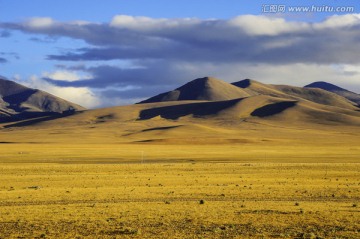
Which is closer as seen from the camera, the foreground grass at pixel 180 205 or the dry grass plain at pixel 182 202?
the foreground grass at pixel 180 205

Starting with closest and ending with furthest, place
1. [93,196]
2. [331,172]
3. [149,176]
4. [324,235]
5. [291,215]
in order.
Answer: [324,235] < [291,215] < [93,196] < [149,176] < [331,172]

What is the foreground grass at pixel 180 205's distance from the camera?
715 inches

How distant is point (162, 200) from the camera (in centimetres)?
2642

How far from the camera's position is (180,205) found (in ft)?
79.5

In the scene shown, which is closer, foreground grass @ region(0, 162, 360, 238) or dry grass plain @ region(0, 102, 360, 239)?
foreground grass @ region(0, 162, 360, 238)

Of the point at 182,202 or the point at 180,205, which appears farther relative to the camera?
the point at 182,202

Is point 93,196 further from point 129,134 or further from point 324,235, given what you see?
point 129,134

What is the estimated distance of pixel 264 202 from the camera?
2547 cm

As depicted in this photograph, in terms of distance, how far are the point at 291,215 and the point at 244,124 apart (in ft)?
531

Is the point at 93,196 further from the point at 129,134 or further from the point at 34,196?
the point at 129,134

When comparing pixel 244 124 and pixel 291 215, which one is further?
pixel 244 124

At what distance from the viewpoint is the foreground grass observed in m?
18.2

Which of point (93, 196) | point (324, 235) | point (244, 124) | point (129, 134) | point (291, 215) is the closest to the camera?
point (324, 235)

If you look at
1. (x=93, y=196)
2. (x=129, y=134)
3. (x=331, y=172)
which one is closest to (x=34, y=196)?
(x=93, y=196)
